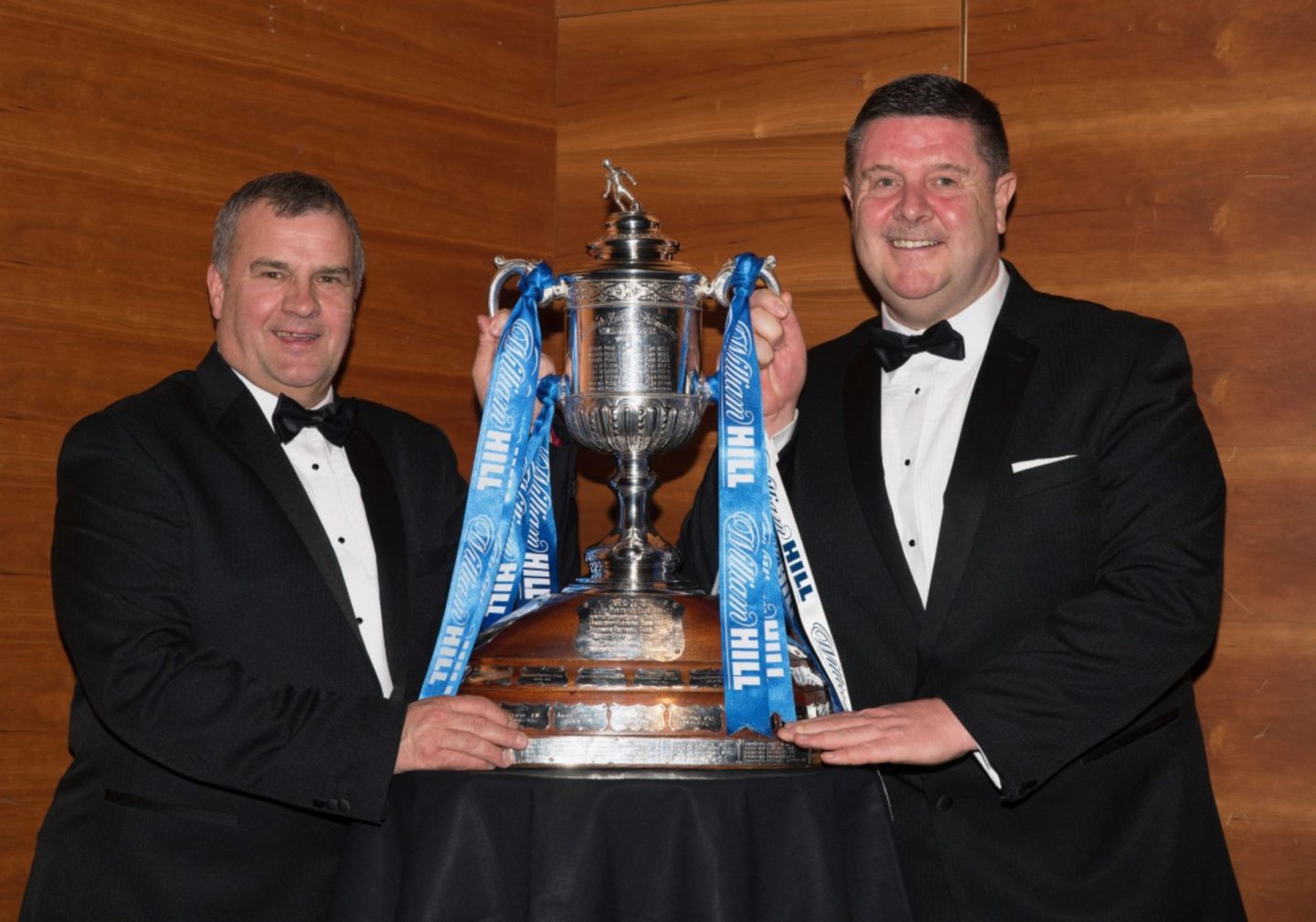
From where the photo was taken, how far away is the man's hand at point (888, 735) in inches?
67.9

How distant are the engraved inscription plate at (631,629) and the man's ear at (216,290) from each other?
0.92 m

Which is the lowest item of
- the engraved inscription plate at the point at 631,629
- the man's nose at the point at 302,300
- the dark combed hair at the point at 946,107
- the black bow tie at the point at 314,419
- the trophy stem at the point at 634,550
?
the engraved inscription plate at the point at 631,629

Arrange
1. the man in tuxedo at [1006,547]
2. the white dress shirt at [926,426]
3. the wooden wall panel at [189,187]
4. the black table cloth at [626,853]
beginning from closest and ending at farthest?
1. the black table cloth at [626,853]
2. the man in tuxedo at [1006,547]
3. the white dress shirt at [926,426]
4. the wooden wall panel at [189,187]

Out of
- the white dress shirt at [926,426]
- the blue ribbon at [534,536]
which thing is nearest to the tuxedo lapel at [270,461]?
the blue ribbon at [534,536]

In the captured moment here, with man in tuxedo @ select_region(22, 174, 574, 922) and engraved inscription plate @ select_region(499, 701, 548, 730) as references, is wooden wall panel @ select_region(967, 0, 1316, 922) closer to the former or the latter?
man in tuxedo @ select_region(22, 174, 574, 922)

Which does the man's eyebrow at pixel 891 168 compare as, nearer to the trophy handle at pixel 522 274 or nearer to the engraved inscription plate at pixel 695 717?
the trophy handle at pixel 522 274

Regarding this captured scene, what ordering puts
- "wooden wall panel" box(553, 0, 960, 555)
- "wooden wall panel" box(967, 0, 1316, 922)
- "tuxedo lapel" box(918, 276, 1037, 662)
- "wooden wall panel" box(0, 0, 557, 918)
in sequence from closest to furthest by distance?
"tuxedo lapel" box(918, 276, 1037, 662), "wooden wall panel" box(0, 0, 557, 918), "wooden wall panel" box(967, 0, 1316, 922), "wooden wall panel" box(553, 0, 960, 555)

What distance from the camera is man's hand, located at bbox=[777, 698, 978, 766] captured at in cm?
172

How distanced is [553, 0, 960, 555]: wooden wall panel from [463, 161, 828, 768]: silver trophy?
1.07 meters

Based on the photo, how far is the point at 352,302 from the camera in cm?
246

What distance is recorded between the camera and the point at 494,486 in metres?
1.95

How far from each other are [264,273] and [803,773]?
1182 mm

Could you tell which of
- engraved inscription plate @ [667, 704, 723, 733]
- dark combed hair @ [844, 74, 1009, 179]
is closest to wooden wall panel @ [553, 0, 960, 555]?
dark combed hair @ [844, 74, 1009, 179]

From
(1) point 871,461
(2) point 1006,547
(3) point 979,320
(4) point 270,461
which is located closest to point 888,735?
(2) point 1006,547
